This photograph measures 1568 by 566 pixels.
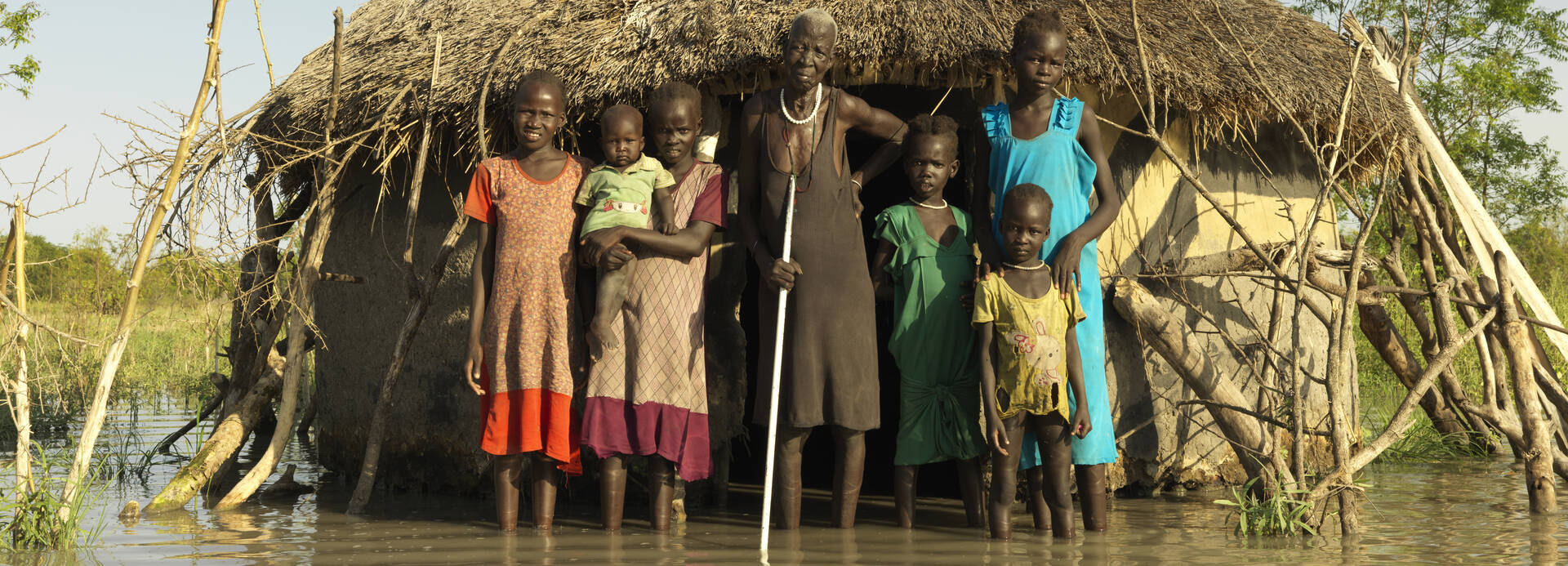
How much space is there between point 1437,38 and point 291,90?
467 inches

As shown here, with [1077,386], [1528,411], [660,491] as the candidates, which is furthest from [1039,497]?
[1528,411]

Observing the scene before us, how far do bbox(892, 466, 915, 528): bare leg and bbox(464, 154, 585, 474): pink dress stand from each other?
1055mm

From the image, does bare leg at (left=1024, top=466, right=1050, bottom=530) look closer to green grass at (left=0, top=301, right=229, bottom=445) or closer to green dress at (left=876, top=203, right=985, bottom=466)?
green dress at (left=876, top=203, right=985, bottom=466)

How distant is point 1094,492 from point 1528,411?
6.22ft

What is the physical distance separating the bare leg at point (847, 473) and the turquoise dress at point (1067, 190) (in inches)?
20.9

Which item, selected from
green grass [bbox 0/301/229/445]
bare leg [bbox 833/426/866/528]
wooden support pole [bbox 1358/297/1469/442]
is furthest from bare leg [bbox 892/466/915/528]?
wooden support pole [bbox 1358/297/1469/442]

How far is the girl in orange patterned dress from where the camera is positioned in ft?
12.6

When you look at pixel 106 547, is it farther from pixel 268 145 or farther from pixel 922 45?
pixel 922 45

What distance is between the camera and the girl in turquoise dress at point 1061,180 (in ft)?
12.6

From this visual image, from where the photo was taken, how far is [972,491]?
4.04 metres

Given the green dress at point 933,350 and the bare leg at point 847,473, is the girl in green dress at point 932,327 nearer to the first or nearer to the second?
the green dress at point 933,350

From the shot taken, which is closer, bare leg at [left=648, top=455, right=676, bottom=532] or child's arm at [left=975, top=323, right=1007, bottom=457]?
child's arm at [left=975, top=323, right=1007, bottom=457]

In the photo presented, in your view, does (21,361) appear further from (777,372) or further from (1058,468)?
(1058,468)

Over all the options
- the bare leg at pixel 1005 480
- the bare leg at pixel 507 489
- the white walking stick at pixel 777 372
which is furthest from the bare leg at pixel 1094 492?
the bare leg at pixel 507 489
